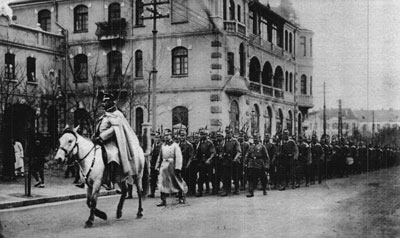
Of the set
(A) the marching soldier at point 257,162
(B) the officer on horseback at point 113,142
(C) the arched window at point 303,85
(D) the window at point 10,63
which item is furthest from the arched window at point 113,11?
(B) the officer on horseback at point 113,142

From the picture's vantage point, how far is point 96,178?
11234 mm

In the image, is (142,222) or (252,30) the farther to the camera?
(252,30)

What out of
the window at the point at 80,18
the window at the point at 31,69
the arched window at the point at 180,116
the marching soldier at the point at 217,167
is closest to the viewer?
the marching soldier at the point at 217,167

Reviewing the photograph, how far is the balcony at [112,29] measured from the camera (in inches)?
1409

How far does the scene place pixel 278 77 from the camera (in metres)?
44.8

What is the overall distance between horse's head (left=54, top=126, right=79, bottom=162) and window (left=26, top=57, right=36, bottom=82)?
2379 cm

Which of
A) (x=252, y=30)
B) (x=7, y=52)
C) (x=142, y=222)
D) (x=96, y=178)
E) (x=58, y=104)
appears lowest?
(x=142, y=222)

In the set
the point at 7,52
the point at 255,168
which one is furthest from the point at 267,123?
the point at 255,168

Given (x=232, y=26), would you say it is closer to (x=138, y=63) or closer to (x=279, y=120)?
(x=138, y=63)

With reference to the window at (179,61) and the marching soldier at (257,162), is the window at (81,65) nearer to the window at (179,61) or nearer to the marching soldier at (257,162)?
the window at (179,61)

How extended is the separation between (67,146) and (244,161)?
28.5 ft

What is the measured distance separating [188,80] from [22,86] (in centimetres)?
1004

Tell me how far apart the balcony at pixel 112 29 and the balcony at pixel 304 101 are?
1908 cm

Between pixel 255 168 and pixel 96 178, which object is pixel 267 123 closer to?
→ pixel 255 168
